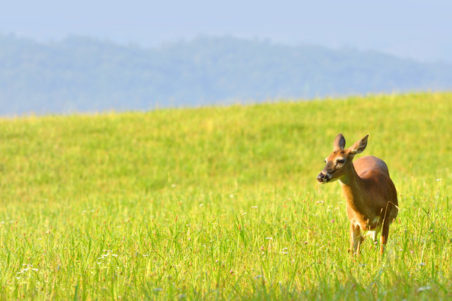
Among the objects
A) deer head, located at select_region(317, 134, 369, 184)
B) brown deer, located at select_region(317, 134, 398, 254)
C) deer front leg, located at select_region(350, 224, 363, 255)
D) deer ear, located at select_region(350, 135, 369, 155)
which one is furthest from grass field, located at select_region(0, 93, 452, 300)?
deer ear, located at select_region(350, 135, 369, 155)

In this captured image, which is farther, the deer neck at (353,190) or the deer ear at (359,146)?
the deer neck at (353,190)

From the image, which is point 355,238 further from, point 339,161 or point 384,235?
point 339,161

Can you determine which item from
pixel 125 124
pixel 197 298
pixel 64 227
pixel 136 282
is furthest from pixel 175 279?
pixel 125 124

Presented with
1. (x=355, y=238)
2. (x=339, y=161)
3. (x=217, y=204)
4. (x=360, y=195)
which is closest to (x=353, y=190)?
(x=360, y=195)

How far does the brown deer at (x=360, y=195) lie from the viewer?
214 inches

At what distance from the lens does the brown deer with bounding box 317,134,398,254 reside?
5.44m

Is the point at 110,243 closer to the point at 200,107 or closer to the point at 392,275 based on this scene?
the point at 392,275

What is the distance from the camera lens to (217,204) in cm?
1034

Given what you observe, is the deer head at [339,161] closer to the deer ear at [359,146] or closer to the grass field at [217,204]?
the deer ear at [359,146]

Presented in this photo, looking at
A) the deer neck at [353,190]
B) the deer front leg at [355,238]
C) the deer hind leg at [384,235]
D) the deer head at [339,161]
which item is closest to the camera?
the deer head at [339,161]

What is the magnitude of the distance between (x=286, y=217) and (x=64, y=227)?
3826mm

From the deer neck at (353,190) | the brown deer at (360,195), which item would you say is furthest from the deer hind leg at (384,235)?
the deer neck at (353,190)

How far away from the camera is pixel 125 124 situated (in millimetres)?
24891

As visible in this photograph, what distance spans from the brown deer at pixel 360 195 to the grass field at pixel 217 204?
0.31m
